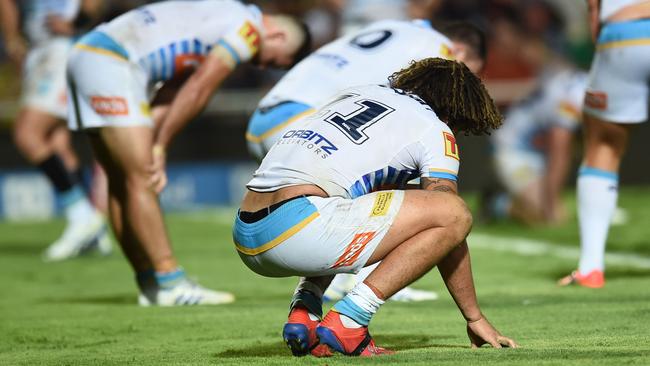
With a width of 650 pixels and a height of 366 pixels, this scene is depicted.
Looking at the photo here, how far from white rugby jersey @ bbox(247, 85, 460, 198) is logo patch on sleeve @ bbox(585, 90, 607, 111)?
2283 mm

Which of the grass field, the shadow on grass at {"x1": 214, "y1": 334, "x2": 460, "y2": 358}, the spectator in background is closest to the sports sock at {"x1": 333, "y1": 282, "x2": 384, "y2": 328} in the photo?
the grass field

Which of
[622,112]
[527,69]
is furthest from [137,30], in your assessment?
[527,69]

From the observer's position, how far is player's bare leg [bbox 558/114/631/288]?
21.1ft

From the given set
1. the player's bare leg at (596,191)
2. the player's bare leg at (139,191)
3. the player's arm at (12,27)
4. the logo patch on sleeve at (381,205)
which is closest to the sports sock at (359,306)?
the logo patch on sleeve at (381,205)

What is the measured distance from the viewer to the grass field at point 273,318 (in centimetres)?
424

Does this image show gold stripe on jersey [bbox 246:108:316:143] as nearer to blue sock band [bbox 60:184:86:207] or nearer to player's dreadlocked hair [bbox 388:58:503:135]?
player's dreadlocked hair [bbox 388:58:503:135]

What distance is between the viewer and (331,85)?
20.2ft

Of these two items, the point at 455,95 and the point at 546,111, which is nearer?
the point at 455,95

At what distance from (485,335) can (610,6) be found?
2597 millimetres

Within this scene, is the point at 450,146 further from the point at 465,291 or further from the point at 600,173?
the point at 600,173

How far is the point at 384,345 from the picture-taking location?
4609 millimetres

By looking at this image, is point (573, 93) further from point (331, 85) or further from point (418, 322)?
point (418, 322)

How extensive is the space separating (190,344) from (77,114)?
2.08 metres

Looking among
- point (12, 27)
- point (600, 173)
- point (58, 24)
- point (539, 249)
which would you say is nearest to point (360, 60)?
point (600, 173)
